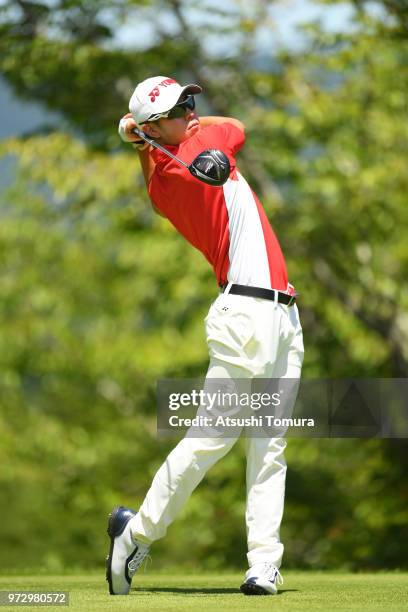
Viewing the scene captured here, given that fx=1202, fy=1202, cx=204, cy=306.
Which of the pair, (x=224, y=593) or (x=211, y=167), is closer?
(x=211, y=167)

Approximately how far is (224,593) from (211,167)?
1665 mm

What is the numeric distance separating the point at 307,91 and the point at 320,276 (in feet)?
7.40

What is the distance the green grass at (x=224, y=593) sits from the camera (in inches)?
160

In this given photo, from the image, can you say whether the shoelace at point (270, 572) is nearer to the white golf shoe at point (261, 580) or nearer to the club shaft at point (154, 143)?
the white golf shoe at point (261, 580)

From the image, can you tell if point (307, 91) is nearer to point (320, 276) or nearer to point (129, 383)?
point (320, 276)

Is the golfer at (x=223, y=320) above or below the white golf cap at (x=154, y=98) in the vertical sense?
below

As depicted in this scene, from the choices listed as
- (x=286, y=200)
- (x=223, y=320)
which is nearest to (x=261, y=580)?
(x=223, y=320)

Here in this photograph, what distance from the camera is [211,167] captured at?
4531 mm

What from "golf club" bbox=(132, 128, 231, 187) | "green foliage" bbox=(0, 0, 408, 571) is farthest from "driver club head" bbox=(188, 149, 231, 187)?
"green foliage" bbox=(0, 0, 408, 571)

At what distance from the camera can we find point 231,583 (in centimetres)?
539

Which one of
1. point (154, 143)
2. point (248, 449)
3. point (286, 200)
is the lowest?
point (286, 200)

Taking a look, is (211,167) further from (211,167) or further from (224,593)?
(224,593)

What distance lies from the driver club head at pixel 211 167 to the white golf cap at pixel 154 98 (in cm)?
32

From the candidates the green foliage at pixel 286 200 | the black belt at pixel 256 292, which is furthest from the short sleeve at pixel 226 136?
the green foliage at pixel 286 200
